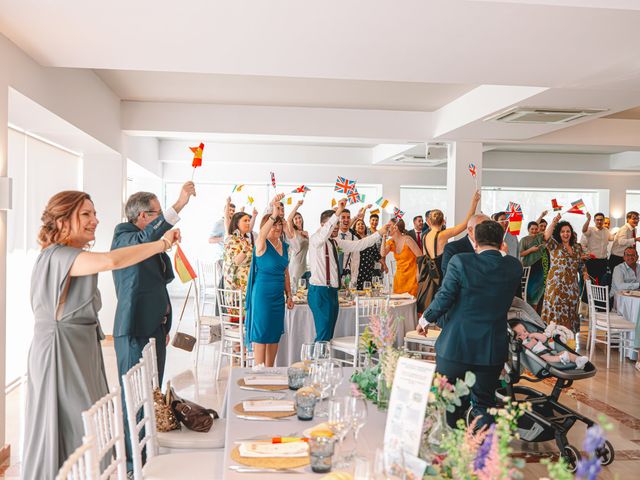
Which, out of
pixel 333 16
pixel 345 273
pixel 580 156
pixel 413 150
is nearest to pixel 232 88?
pixel 345 273

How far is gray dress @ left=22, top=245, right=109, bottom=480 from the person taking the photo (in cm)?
268

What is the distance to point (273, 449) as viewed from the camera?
2057mm

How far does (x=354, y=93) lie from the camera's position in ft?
24.4

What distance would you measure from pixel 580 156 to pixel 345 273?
304 inches

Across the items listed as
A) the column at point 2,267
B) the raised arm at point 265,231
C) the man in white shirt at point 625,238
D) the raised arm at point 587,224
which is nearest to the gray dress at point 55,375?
the column at point 2,267

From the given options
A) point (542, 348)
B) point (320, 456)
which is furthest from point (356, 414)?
point (542, 348)

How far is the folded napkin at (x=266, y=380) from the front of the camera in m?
3.00

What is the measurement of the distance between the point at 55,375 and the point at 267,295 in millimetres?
2751

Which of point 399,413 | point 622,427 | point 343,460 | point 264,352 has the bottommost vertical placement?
point 622,427

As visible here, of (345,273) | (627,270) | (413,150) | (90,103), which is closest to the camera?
(90,103)

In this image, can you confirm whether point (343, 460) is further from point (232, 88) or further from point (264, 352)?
point (232, 88)

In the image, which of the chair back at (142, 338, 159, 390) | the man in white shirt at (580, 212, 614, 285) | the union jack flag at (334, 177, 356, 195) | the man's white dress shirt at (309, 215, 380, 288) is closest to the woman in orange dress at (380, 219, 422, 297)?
the union jack flag at (334, 177, 356, 195)

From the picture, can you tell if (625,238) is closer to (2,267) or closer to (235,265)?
(235,265)

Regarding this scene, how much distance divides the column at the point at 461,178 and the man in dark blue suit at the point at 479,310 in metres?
4.92
